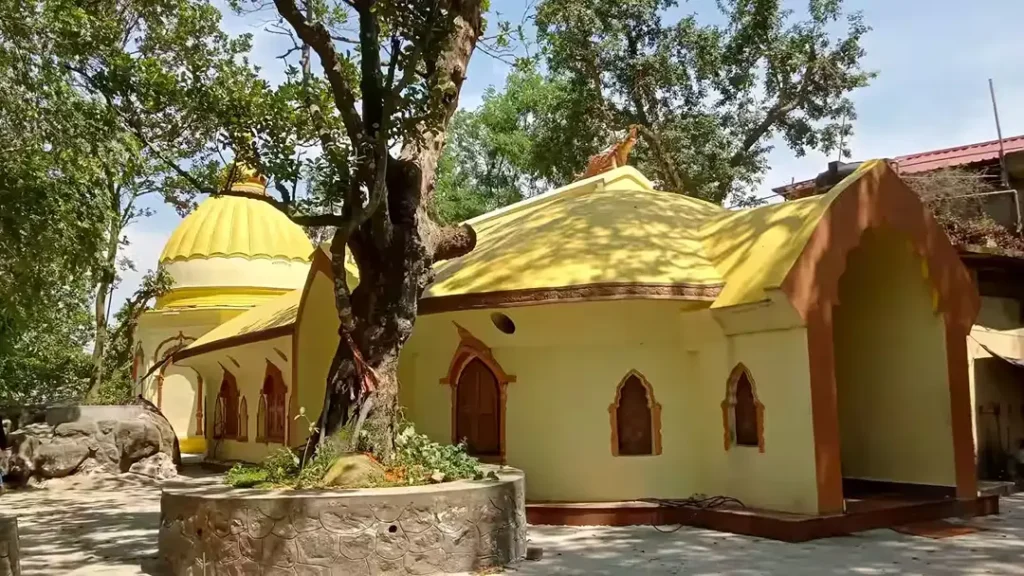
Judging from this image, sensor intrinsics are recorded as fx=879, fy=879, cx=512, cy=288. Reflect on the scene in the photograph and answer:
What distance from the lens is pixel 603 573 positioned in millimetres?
7301

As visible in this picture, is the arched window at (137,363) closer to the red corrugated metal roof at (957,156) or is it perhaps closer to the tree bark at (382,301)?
the tree bark at (382,301)

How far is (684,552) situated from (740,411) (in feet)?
7.78

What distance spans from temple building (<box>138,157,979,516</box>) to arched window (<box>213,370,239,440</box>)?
29.1 feet

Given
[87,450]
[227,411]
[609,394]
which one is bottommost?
[87,450]

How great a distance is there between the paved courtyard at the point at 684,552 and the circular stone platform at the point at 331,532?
56cm

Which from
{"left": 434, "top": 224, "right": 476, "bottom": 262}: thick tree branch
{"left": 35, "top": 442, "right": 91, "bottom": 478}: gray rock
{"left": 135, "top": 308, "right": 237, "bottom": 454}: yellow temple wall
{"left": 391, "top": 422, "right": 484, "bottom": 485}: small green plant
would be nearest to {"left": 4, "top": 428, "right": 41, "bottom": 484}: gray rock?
{"left": 35, "top": 442, "right": 91, "bottom": 478}: gray rock

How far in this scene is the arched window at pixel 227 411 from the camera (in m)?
19.6

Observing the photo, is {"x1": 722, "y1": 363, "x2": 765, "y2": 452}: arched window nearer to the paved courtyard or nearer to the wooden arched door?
the paved courtyard

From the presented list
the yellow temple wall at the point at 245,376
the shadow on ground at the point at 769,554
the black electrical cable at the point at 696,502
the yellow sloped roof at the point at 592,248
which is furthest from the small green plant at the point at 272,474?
the yellow temple wall at the point at 245,376

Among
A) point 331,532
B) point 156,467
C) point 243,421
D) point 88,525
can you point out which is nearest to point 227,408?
point 243,421

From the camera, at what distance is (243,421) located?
19.0 meters

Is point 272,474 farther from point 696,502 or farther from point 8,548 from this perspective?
point 696,502

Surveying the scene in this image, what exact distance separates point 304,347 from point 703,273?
726 cm

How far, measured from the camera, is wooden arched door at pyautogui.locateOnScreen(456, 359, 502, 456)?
11.2m
